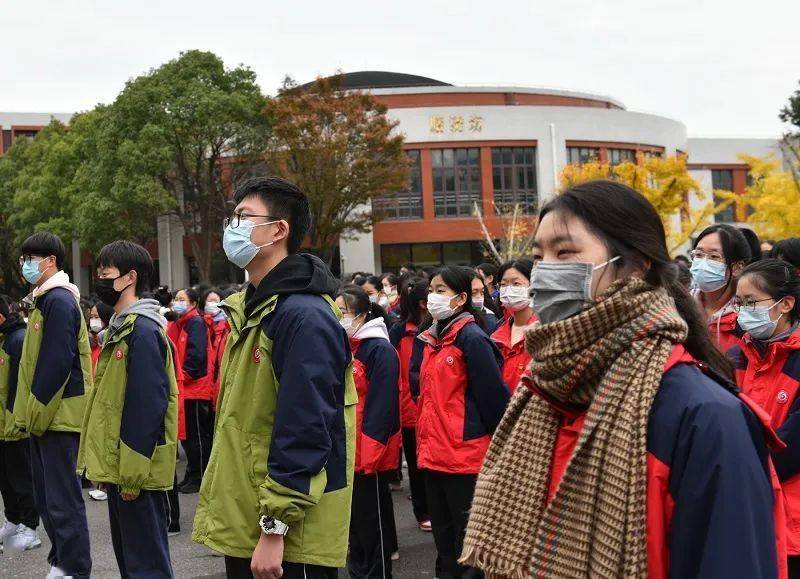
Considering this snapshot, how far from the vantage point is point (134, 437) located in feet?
15.4

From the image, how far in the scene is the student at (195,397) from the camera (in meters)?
9.58

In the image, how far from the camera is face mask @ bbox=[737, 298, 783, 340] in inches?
164

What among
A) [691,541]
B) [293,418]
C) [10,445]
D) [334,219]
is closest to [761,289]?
[293,418]

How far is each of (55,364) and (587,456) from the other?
479cm

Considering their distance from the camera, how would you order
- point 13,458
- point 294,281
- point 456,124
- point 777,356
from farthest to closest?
point 456,124
point 13,458
point 777,356
point 294,281

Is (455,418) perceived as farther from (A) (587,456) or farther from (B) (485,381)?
(A) (587,456)

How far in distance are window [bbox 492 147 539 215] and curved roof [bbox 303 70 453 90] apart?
315 inches

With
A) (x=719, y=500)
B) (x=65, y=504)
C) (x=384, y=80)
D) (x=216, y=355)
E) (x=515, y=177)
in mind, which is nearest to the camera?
(x=719, y=500)

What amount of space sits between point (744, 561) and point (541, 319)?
744mm

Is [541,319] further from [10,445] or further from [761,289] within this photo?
[10,445]

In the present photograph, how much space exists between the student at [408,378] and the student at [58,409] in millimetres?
2853

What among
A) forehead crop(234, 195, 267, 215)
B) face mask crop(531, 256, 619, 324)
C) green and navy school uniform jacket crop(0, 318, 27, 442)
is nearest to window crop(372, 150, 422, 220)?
green and navy school uniform jacket crop(0, 318, 27, 442)

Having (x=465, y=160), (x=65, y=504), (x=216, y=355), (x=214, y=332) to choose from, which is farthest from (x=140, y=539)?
(x=465, y=160)

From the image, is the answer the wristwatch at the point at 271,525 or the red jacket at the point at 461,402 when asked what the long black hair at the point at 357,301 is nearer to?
the red jacket at the point at 461,402
